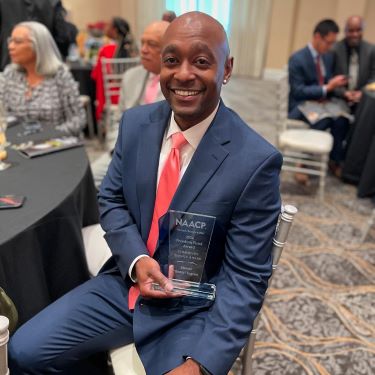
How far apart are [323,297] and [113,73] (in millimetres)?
2836

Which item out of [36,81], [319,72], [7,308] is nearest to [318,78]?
[319,72]

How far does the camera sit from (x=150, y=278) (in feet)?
3.84

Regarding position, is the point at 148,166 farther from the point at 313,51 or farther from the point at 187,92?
the point at 313,51

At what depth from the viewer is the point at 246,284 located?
1.13m

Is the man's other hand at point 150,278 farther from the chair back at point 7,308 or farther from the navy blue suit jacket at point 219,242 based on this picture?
the chair back at point 7,308

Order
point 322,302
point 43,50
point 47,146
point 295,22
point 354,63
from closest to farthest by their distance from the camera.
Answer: point 47,146, point 322,302, point 43,50, point 354,63, point 295,22

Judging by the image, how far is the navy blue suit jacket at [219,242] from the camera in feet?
3.59

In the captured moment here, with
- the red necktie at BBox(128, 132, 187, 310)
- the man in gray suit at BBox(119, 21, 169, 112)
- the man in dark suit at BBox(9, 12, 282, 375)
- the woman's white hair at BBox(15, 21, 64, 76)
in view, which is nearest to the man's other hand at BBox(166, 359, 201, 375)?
the man in dark suit at BBox(9, 12, 282, 375)

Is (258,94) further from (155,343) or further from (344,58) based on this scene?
(155,343)

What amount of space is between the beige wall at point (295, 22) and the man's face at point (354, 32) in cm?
309

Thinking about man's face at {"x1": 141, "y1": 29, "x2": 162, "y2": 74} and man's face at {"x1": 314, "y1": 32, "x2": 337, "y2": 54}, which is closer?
man's face at {"x1": 141, "y1": 29, "x2": 162, "y2": 74}

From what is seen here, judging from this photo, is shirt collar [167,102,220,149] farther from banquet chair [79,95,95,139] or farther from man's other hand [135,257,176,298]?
banquet chair [79,95,95,139]

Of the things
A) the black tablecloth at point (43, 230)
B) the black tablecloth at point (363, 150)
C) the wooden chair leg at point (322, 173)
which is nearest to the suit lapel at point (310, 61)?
the black tablecloth at point (363, 150)

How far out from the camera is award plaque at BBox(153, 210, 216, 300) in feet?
3.58
